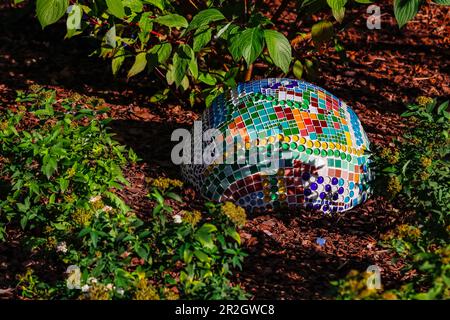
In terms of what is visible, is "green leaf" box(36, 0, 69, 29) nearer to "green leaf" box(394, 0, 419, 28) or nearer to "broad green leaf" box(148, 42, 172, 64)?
"broad green leaf" box(148, 42, 172, 64)

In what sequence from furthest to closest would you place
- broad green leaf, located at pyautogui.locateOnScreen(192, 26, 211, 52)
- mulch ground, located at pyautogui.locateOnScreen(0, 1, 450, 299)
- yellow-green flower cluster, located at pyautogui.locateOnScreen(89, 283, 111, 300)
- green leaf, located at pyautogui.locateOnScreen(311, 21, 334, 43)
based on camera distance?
green leaf, located at pyautogui.locateOnScreen(311, 21, 334, 43)
broad green leaf, located at pyautogui.locateOnScreen(192, 26, 211, 52)
mulch ground, located at pyautogui.locateOnScreen(0, 1, 450, 299)
yellow-green flower cluster, located at pyautogui.locateOnScreen(89, 283, 111, 300)

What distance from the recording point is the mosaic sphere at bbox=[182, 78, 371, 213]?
5148 mm

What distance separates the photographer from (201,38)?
17.3 ft

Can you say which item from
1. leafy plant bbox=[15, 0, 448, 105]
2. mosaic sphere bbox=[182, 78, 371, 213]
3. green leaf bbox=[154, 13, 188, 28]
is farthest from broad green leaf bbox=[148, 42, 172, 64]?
mosaic sphere bbox=[182, 78, 371, 213]

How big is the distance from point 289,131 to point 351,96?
1.79 metres

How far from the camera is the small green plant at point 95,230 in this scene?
3852 mm

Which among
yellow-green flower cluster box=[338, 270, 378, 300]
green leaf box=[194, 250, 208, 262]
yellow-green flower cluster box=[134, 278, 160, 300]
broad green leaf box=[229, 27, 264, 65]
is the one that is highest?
broad green leaf box=[229, 27, 264, 65]

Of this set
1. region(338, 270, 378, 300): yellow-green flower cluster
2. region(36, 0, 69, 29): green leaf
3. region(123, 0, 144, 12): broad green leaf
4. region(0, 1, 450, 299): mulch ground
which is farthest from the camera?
region(123, 0, 144, 12): broad green leaf

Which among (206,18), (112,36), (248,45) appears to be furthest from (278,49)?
(112,36)

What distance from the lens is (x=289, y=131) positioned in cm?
518

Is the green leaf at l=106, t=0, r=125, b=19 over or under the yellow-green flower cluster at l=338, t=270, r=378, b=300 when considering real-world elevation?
over

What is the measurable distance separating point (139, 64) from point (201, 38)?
31.3 inches

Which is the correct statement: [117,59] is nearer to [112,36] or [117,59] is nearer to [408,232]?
[112,36]

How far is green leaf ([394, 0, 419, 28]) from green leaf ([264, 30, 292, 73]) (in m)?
0.74
